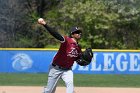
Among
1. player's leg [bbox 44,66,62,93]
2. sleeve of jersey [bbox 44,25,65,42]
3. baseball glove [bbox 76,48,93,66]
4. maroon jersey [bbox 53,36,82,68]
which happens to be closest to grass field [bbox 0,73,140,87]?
baseball glove [bbox 76,48,93,66]

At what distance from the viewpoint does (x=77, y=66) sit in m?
22.1

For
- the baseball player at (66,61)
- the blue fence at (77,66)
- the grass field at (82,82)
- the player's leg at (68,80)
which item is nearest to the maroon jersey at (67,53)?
the baseball player at (66,61)

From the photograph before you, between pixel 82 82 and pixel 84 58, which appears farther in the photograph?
pixel 82 82

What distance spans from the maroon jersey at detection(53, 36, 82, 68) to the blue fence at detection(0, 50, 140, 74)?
12827mm

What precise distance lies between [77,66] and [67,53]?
12.9 m

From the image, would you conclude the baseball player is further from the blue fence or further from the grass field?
the blue fence

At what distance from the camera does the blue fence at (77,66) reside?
22.2 metres

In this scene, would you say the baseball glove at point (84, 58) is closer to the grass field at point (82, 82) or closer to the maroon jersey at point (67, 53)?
the maroon jersey at point (67, 53)

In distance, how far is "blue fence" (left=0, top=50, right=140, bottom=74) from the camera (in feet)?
72.8

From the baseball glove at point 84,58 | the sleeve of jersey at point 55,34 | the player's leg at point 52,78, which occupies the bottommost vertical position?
the player's leg at point 52,78

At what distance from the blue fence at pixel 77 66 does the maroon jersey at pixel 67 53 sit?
12.8 metres

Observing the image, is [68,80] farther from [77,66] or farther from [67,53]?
[77,66]

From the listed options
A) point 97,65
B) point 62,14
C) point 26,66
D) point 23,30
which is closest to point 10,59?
point 26,66

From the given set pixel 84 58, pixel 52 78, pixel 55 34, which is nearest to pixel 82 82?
pixel 84 58
